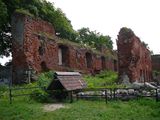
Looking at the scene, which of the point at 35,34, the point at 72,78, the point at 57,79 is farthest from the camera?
the point at 35,34

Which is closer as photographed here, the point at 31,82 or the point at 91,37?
the point at 31,82

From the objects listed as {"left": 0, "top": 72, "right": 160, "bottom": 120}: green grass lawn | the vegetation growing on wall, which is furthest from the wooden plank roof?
the vegetation growing on wall

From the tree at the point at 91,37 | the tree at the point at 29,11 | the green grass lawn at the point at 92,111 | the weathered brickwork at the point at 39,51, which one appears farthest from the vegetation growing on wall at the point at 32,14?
the green grass lawn at the point at 92,111

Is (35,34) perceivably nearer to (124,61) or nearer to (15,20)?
(15,20)

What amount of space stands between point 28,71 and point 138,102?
10525mm

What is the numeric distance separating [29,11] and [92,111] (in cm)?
2228

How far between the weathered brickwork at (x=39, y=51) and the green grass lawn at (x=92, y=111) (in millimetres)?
8632

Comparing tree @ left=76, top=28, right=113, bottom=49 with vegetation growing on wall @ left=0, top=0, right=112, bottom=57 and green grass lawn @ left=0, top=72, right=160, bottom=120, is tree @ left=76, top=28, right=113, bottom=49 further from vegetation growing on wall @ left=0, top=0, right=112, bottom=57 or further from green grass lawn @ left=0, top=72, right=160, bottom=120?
green grass lawn @ left=0, top=72, right=160, bottom=120

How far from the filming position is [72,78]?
52.5 ft

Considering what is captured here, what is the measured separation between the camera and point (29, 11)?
106ft

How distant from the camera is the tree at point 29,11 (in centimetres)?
3074

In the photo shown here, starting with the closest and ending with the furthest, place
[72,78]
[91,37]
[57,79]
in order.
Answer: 1. [57,79]
2. [72,78]
3. [91,37]

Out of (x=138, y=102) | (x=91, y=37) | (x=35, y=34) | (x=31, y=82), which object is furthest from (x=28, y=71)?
(x=91, y=37)

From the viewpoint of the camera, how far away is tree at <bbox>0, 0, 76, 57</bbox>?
30.7m
